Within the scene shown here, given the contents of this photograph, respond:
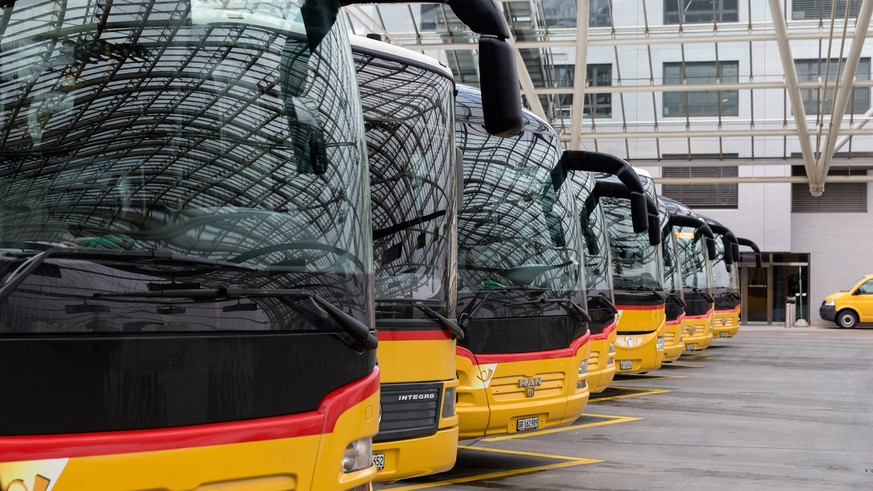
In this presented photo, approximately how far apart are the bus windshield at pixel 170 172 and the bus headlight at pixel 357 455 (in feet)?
1.53

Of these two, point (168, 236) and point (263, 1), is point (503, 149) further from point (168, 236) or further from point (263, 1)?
point (168, 236)

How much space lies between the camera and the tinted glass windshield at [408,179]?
6.59 m

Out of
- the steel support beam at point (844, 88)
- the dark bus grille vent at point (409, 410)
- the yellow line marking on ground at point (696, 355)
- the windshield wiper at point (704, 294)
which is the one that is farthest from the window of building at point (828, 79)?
the dark bus grille vent at point (409, 410)

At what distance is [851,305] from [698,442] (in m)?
34.5

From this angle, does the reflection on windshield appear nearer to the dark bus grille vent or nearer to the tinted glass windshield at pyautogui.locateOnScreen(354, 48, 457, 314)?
the tinted glass windshield at pyautogui.locateOnScreen(354, 48, 457, 314)

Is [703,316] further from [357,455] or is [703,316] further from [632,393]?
[357,455]

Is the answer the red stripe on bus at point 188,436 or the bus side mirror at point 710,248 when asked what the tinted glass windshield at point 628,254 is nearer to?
the bus side mirror at point 710,248

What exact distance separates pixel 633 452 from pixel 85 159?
778 centimetres

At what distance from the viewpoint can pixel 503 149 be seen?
29.4 feet

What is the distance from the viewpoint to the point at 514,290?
8617 millimetres

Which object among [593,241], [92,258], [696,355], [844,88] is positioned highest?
[844,88]

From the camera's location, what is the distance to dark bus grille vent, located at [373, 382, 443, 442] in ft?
21.2

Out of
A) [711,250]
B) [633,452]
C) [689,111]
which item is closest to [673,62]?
[689,111]

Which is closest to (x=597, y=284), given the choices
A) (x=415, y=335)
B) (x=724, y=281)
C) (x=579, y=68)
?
(x=415, y=335)
